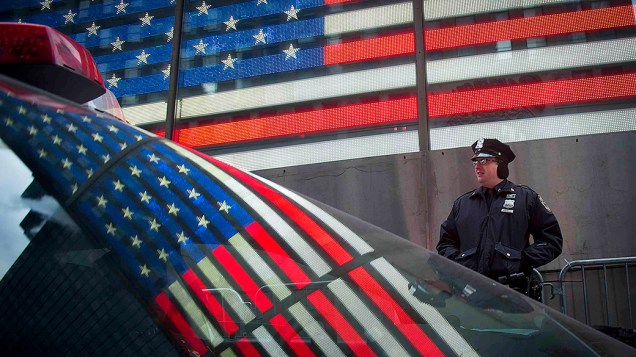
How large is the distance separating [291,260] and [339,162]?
4.52 m

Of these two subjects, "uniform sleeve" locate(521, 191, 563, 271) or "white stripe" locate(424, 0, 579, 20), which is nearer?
"uniform sleeve" locate(521, 191, 563, 271)

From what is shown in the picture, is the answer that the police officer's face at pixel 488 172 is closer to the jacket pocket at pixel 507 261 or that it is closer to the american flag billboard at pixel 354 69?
the jacket pocket at pixel 507 261

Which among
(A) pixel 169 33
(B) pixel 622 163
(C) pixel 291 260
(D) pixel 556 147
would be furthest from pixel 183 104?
(C) pixel 291 260

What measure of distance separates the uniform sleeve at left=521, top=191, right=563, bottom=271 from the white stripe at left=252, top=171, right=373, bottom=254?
2208 mm

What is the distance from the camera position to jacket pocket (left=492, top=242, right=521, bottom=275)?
328cm

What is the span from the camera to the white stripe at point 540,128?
5270 mm

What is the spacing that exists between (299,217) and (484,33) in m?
4.90

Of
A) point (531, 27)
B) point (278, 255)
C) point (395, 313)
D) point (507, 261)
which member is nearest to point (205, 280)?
point (278, 255)


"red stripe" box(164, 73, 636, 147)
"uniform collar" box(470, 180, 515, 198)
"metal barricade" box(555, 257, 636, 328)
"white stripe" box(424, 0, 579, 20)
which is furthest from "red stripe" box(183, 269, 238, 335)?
"white stripe" box(424, 0, 579, 20)

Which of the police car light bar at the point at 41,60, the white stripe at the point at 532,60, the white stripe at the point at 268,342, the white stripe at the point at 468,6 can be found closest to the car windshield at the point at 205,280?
the white stripe at the point at 268,342

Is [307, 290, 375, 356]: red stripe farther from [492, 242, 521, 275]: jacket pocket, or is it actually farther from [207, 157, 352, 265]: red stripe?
[492, 242, 521, 275]: jacket pocket

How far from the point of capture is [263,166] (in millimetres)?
6012

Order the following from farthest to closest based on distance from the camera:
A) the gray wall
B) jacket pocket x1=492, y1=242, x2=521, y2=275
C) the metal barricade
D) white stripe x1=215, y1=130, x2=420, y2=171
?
1. white stripe x1=215, y1=130, x2=420, y2=171
2. the gray wall
3. the metal barricade
4. jacket pocket x1=492, y1=242, x2=521, y2=275

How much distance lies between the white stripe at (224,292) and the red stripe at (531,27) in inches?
195
